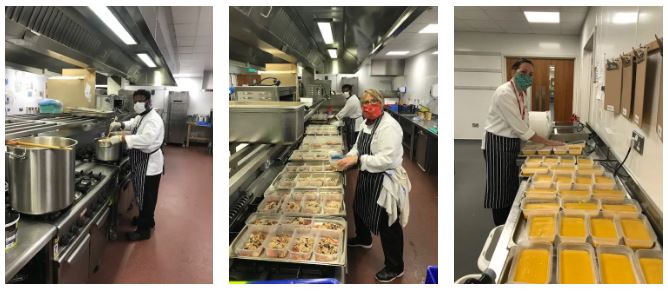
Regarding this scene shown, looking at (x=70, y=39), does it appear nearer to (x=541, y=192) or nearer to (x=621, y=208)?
(x=541, y=192)

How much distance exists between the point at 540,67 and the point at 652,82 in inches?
145

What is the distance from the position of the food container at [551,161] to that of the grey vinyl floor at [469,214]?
1.78 feet

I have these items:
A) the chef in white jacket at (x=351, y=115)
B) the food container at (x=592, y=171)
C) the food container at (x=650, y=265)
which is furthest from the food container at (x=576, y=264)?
the chef in white jacket at (x=351, y=115)

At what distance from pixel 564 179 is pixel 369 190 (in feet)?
3.49

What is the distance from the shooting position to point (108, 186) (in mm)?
2604

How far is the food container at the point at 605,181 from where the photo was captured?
1.94m

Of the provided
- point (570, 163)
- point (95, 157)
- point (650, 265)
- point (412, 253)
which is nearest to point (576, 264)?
point (650, 265)

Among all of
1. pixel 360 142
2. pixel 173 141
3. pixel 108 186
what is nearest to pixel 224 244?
pixel 360 142

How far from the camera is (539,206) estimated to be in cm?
165

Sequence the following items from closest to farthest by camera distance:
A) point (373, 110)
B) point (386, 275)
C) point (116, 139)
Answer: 1. point (373, 110)
2. point (386, 275)
3. point (116, 139)

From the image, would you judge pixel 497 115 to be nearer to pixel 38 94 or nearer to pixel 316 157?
pixel 316 157

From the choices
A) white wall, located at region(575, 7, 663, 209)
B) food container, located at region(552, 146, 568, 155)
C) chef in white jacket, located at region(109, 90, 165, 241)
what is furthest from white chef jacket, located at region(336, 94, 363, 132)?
food container, located at region(552, 146, 568, 155)

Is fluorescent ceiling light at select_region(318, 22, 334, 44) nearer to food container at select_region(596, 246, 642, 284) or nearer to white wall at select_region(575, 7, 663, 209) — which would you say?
white wall at select_region(575, 7, 663, 209)
